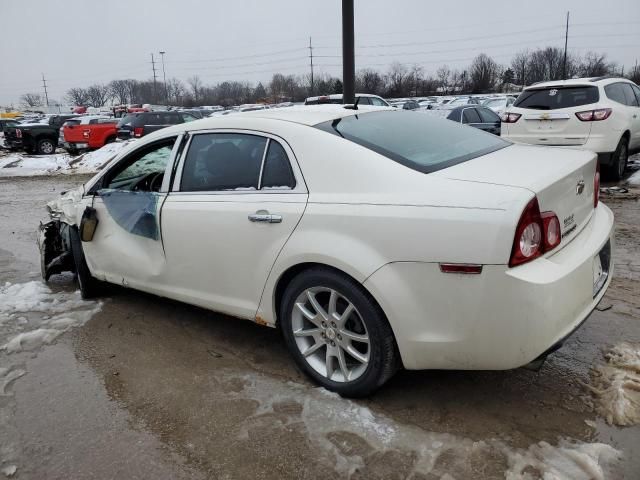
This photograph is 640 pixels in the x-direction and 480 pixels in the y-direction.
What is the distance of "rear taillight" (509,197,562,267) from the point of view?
2.35 metres

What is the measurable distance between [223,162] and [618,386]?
267 cm

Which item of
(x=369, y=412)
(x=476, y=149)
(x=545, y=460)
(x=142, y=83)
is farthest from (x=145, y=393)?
(x=142, y=83)

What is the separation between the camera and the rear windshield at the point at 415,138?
2.93 m

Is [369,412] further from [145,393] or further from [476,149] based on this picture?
[476,149]

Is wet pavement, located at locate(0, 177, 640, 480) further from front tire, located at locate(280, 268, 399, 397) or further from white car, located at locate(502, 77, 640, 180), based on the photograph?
white car, located at locate(502, 77, 640, 180)

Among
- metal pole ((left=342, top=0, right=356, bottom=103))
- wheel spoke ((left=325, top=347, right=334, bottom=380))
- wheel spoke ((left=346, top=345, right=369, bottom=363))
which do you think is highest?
metal pole ((left=342, top=0, right=356, bottom=103))

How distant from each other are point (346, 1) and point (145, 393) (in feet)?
19.9

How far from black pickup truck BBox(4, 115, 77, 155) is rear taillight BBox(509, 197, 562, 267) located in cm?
2328

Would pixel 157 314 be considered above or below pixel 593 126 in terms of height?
below

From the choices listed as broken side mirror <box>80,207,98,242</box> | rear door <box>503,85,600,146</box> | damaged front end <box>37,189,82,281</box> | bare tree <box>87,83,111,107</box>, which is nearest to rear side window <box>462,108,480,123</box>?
rear door <box>503,85,600,146</box>

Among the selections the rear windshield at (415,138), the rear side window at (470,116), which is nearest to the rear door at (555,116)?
the rear side window at (470,116)

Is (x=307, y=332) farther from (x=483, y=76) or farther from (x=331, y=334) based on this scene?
(x=483, y=76)

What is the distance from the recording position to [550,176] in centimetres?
263

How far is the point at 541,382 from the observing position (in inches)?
123
